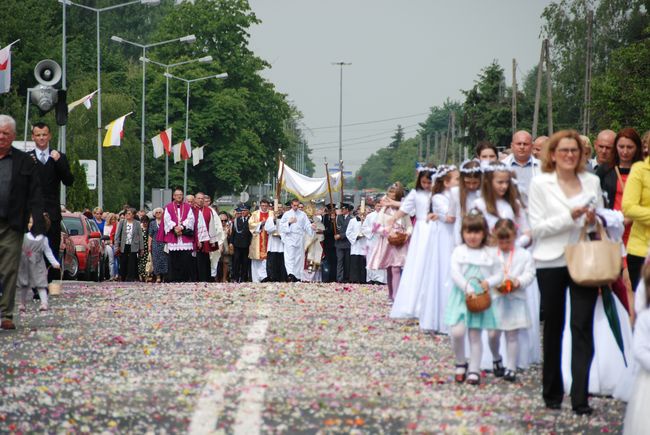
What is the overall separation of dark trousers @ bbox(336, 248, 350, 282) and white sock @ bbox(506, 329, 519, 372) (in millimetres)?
23827

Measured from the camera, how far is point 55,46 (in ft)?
273

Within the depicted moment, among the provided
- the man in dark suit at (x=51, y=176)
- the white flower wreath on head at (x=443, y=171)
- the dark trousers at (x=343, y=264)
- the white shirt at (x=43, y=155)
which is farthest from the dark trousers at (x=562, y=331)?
the dark trousers at (x=343, y=264)

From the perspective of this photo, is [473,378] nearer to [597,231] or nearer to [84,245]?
[597,231]

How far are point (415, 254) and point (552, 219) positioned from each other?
600 cm

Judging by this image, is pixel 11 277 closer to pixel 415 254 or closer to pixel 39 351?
pixel 39 351

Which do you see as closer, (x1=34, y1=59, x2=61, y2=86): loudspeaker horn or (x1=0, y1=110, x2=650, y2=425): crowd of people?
(x1=0, y1=110, x2=650, y2=425): crowd of people

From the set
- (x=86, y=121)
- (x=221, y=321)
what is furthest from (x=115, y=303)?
(x=86, y=121)

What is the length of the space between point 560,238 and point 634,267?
5.14 ft

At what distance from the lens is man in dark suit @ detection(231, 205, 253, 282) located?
34.2m

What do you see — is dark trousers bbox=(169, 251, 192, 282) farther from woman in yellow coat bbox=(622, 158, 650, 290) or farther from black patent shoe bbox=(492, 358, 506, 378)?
woman in yellow coat bbox=(622, 158, 650, 290)

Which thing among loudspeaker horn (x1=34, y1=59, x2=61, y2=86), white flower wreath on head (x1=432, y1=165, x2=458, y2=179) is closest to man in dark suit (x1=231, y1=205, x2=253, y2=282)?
loudspeaker horn (x1=34, y1=59, x2=61, y2=86)

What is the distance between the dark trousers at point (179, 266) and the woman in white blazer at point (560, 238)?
18.4 meters

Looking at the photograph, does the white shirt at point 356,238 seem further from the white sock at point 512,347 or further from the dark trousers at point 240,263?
the white sock at point 512,347

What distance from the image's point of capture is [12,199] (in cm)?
1370
